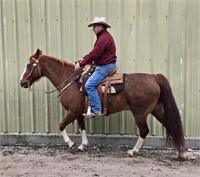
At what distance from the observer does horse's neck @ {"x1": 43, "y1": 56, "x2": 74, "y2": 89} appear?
Result: 5953 millimetres

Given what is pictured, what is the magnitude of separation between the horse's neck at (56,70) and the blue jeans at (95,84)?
0.61 meters

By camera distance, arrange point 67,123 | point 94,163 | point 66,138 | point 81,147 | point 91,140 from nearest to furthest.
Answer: point 94,163
point 67,123
point 66,138
point 81,147
point 91,140

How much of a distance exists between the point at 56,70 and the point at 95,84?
87 cm

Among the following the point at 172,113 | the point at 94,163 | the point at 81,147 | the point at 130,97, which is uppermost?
the point at 130,97

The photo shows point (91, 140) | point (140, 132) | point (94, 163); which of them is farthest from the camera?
point (91, 140)

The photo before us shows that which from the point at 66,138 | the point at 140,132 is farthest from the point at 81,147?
the point at 140,132

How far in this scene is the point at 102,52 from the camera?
5500 millimetres

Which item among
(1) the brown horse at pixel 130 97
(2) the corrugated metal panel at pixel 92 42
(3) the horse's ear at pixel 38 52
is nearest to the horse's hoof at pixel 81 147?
(1) the brown horse at pixel 130 97

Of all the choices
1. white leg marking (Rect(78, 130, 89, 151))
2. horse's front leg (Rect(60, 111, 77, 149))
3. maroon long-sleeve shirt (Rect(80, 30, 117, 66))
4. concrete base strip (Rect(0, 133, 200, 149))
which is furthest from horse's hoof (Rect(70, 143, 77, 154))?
maroon long-sleeve shirt (Rect(80, 30, 117, 66))

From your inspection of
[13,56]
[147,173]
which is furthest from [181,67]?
[13,56]

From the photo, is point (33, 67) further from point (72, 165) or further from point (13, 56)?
point (72, 165)

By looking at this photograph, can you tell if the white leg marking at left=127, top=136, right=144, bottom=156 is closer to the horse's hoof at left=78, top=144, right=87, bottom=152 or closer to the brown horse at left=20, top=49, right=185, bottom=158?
the brown horse at left=20, top=49, right=185, bottom=158

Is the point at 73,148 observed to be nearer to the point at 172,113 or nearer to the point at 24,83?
the point at 24,83

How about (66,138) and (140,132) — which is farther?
(66,138)
